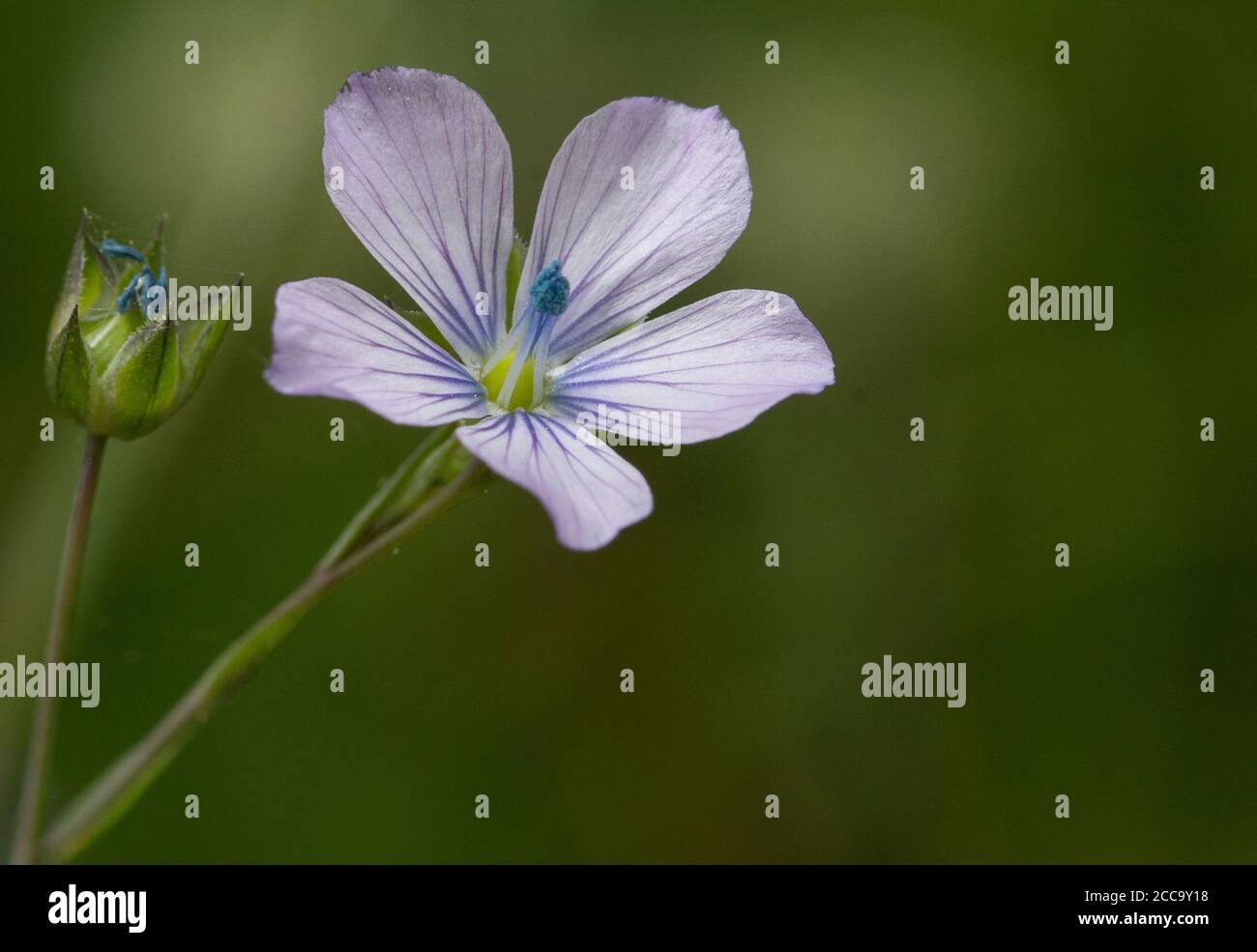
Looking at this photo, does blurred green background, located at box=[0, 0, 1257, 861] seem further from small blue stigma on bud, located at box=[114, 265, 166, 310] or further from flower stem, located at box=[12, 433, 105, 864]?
small blue stigma on bud, located at box=[114, 265, 166, 310]

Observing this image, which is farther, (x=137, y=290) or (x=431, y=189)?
(x=431, y=189)

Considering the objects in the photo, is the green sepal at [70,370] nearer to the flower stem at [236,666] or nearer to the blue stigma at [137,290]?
the blue stigma at [137,290]

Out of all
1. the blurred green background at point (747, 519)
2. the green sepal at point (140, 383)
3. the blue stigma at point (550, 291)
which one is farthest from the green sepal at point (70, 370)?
→ the blurred green background at point (747, 519)

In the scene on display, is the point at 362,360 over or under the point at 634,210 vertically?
under

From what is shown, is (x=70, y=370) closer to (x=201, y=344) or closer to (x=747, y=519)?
(x=201, y=344)

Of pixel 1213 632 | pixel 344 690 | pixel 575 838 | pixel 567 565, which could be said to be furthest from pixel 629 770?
pixel 1213 632

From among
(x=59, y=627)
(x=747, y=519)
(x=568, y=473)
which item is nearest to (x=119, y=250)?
(x=59, y=627)
